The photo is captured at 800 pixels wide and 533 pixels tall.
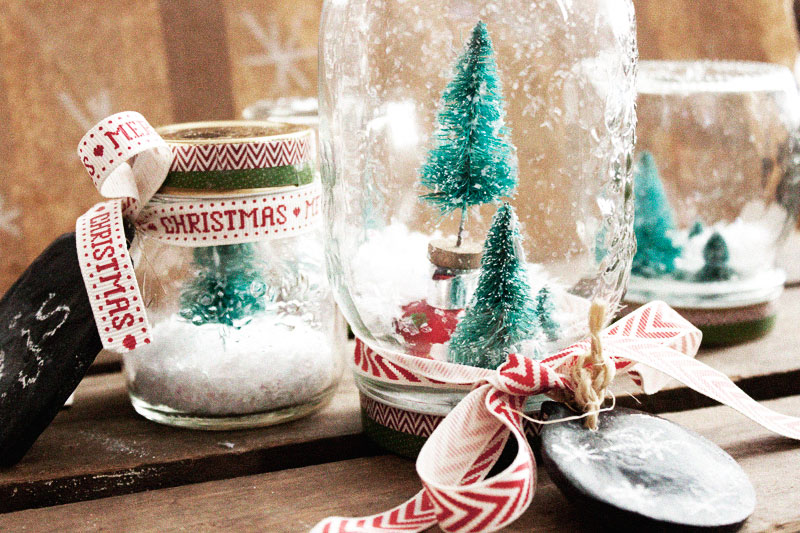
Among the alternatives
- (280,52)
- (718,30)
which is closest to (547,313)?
(280,52)

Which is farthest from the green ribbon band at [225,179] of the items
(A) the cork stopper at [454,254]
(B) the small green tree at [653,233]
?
(B) the small green tree at [653,233]

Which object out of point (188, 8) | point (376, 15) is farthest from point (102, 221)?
point (188, 8)

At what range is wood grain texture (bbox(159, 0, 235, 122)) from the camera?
96cm

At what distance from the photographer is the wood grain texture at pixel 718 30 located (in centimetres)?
110

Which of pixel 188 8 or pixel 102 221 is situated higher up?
pixel 188 8

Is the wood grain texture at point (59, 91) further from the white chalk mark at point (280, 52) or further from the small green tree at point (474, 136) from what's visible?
the small green tree at point (474, 136)

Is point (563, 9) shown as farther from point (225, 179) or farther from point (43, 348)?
point (43, 348)

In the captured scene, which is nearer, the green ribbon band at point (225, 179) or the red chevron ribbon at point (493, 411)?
the red chevron ribbon at point (493, 411)

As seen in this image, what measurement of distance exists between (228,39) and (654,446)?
30.1 inches

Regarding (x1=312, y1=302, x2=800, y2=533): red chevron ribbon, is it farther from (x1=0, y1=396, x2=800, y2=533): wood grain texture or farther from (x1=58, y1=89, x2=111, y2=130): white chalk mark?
(x1=58, y1=89, x2=111, y2=130): white chalk mark

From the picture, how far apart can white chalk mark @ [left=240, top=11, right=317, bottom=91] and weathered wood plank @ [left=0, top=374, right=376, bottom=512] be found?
0.55 m

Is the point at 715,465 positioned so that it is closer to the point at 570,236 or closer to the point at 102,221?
the point at 570,236

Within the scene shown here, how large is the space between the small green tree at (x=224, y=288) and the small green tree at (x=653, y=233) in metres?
0.38

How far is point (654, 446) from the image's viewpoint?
434mm
